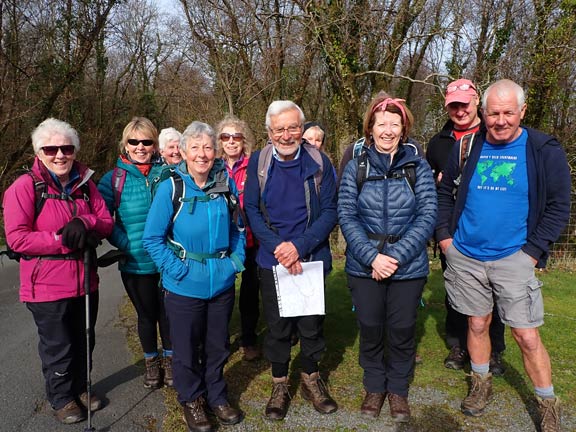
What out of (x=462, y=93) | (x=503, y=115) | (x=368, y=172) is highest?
(x=462, y=93)

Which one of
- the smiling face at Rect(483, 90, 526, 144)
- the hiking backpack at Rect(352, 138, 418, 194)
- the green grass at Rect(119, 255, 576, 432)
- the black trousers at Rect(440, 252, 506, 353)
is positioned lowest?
the green grass at Rect(119, 255, 576, 432)

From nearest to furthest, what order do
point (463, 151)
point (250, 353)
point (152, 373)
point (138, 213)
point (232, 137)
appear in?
point (463, 151), point (138, 213), point (152, 373), point (232, 137), point (250, 353)

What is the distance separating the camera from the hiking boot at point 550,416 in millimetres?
2990

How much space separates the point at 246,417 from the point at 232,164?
2.14 meters

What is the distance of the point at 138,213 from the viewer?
3.52m

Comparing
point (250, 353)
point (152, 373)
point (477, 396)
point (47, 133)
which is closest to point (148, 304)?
point (152, 373)

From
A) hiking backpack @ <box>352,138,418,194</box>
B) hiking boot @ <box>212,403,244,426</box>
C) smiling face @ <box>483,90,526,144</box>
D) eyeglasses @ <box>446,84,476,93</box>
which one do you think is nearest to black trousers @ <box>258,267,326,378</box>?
hiking boot @ <box>212,403,244,426</box>

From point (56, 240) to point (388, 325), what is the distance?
239 cm

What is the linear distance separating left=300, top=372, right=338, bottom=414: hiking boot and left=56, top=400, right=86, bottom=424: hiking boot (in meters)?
1.64

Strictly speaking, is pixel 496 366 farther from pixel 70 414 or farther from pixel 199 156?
pixel 70 414

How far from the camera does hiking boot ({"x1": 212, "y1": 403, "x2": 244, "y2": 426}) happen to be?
319cm

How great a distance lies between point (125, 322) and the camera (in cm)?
534

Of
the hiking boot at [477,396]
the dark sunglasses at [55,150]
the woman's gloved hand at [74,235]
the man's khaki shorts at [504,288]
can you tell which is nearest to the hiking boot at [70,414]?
the woman's gloved hand at [74,235]

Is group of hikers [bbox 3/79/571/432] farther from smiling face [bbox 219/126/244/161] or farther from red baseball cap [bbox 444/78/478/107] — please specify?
smiling face [bbox 219/126/244/161]
